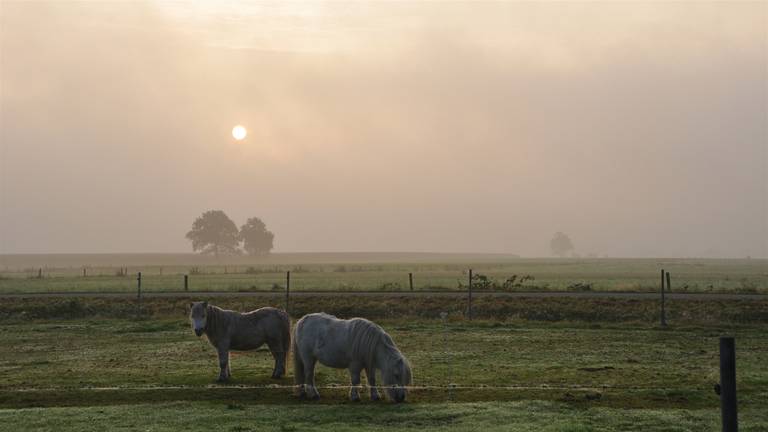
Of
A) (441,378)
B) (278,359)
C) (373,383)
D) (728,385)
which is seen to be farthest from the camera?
(278,359)

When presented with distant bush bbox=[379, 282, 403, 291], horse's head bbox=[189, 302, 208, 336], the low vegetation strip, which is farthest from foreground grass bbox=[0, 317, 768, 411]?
distant bush bbox=[379, 282, 403, 291]

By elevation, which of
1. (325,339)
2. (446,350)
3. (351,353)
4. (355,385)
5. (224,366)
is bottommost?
(446,350)

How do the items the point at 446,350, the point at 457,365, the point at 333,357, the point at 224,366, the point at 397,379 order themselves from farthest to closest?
1. the point at 446,350
2. the point at 457,365
3. the point at 224,366
4. the point at 333,357
5. the point at 397,379

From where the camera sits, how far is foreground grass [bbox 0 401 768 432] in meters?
11.9

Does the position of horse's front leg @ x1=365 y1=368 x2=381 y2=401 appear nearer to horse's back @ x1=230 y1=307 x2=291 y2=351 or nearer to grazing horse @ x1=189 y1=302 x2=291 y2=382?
grazing horse @ x1=189 y1=302 x2=291 y2=382

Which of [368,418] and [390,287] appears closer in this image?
[368,418]

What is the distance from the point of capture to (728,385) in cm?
884

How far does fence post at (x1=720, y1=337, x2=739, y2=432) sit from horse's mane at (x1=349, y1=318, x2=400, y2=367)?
21.5ft

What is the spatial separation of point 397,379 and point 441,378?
3525 millimetres

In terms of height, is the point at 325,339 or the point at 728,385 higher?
the point at 728,385

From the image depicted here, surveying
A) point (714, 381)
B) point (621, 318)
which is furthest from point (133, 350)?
point (621, 318)

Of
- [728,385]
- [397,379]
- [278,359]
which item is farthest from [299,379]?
[728,385]

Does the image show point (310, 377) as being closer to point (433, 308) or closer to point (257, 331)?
point (257, 331)

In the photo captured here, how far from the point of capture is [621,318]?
105 feet
